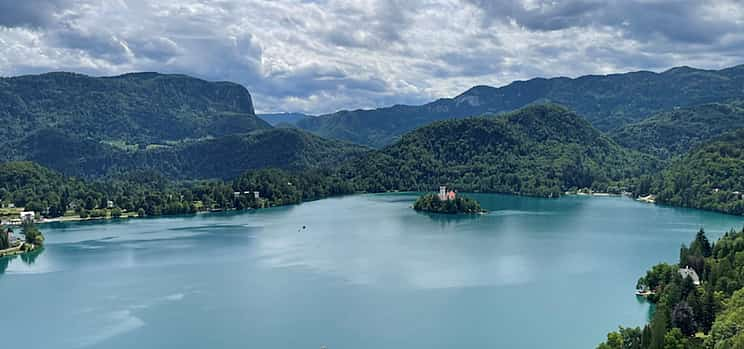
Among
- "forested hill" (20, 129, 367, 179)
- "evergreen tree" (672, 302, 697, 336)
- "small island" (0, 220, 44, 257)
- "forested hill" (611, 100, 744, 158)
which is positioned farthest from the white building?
"forested hill" (611, 100, 744, 158)

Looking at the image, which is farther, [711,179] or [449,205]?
[711,179]

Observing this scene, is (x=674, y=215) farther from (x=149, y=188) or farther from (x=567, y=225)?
(x=149, y=188)

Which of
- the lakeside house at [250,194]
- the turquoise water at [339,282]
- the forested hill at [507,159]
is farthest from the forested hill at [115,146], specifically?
the turquoise water at [339,282]

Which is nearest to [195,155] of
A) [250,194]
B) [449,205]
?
[250,194]

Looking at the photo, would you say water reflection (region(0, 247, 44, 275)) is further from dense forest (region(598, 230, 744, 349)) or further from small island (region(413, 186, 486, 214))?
small island (region(413, 186, 486, 214))

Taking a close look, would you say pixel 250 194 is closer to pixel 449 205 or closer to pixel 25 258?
pixel 449 205

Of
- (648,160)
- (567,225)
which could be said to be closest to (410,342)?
(567,225)

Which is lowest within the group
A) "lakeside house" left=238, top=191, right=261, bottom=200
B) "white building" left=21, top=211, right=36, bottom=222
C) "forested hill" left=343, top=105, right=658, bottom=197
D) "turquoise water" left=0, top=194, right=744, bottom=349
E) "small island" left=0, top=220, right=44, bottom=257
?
A: "turquoise water" left=0, top=194, right=744, bottom=349
